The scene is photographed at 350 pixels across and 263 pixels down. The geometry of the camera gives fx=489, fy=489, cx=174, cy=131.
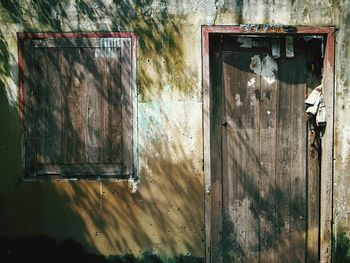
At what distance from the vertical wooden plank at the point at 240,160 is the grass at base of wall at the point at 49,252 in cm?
89

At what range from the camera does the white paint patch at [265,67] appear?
16.4 ft

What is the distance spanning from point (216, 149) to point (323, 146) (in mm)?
1100

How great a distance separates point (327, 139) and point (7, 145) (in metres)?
3.21

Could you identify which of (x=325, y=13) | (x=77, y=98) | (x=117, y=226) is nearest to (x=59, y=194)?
(x=117, y=226)

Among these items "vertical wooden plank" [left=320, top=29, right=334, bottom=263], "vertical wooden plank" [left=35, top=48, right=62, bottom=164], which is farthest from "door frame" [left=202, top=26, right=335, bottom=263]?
"vertical wooden plank" [left=35, top=48, right=62, bottom=164]

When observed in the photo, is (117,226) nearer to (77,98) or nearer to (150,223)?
(150,223)

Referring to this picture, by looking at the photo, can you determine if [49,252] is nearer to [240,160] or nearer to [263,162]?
[240,160]

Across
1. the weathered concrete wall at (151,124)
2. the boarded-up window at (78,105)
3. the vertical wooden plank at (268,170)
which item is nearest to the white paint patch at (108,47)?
the boarded-up window at (78,105)

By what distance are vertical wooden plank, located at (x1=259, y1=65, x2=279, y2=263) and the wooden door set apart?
1 cm

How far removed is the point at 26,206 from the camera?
4.88 m

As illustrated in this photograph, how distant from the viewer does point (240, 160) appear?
507 centimetres

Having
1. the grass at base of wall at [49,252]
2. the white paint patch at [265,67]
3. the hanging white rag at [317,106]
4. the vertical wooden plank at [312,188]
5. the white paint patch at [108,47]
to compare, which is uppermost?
the white paint patch at [108,47]

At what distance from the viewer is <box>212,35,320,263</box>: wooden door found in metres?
5.02

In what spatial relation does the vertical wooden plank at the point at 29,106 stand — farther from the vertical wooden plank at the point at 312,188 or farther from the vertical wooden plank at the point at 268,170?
the vertical wooden plank at the point at 312,188
